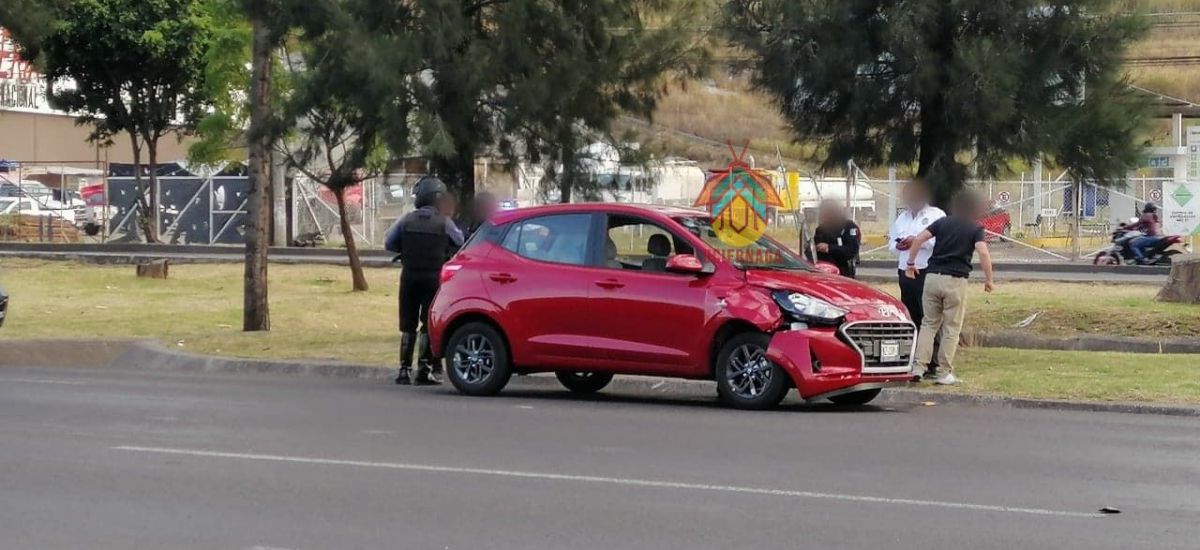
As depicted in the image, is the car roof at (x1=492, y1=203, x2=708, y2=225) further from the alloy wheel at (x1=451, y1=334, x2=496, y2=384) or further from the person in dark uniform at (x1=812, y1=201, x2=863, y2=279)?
the person in dark uniform at (x1=812, y1=201, x2=863, y2=279)

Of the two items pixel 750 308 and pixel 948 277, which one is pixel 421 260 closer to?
pixel 750 308

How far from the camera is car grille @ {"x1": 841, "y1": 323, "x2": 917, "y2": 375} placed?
12930mm

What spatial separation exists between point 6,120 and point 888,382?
2169 inches

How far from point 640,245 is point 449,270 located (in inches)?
70.8

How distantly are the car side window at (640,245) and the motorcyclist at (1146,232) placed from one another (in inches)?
879

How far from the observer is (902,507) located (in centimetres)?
869

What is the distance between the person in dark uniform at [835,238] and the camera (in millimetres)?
17656

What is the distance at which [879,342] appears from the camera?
1309 centimetres

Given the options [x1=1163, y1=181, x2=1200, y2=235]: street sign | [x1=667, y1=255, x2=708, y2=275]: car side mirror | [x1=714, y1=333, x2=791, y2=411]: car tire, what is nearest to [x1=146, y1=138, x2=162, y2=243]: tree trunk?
[x1=1163, y1=181, x2=1200, y2=235]: street sign

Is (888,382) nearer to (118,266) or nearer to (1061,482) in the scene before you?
(1061,482)

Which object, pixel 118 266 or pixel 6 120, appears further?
pixel 6 120

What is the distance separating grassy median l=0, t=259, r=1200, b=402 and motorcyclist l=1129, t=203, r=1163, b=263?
596 cm

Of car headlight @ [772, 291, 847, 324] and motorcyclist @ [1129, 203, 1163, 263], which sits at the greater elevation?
motorcyclist @ [1129, 203, 1163, 263]

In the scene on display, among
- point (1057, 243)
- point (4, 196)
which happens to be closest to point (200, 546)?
point (1057, 243)
